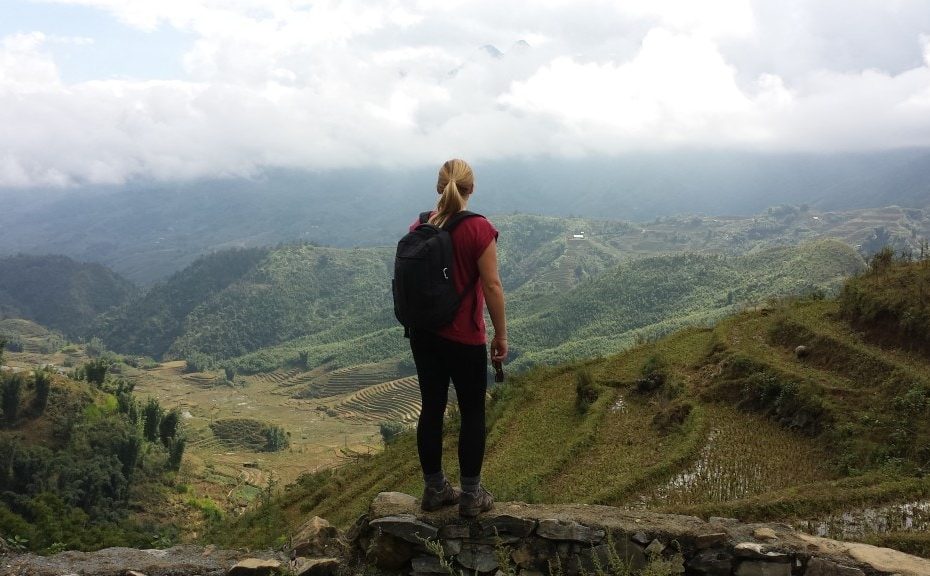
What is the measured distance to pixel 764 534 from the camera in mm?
4980

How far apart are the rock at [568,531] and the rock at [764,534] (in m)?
1.35

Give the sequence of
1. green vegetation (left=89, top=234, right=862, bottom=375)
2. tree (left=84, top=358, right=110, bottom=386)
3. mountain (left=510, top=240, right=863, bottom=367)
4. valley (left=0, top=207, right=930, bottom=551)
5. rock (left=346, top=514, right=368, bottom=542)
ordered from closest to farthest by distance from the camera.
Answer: rock (left=346, top=514, right=368, bottom=542) < valley (left=0, top=207, right=930, bottom=551) < tree (left=84, top=358, right=110, bottom=386) < mountain (left=510, top=240, right=863, bottom=367) < green vegetation (left=89, top=234, right=862, bottom=375)

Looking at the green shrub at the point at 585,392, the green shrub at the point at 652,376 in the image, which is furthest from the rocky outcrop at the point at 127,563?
the green shrub at the point at 652,376

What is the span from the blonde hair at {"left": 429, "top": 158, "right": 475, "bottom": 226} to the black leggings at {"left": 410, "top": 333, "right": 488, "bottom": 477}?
0.99 metres

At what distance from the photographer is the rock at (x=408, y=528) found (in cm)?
495

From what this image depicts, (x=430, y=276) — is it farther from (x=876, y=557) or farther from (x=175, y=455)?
(x=175, y=455)

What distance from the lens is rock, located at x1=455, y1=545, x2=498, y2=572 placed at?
193 inches

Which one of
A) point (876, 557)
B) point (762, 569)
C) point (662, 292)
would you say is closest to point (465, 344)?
point (762, 569)

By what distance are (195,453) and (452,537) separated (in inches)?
2450

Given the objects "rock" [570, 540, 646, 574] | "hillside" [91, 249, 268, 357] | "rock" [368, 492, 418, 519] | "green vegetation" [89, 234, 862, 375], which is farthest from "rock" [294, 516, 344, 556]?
"hillside" [91, 249, 268, 357]

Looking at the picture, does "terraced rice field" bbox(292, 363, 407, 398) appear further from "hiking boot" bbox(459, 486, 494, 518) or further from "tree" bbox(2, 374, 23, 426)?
"hiking boot" bbox(459, 486, 494, 518)

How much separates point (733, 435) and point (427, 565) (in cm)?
908

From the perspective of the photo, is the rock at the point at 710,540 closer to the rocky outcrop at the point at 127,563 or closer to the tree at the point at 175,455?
the rocky outcrop at the point at 127,563

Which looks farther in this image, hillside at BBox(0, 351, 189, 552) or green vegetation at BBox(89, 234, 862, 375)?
green vegetation at BBox(89, 234, 862, 375)
